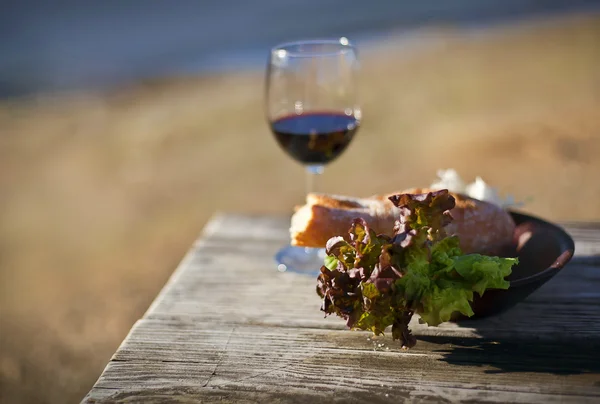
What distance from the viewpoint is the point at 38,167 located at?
6.35m

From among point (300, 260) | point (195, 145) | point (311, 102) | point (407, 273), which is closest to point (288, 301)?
point (300, 260)

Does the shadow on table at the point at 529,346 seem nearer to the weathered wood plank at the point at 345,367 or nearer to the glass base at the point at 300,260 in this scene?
the weathered wood plank at the point at 345,367

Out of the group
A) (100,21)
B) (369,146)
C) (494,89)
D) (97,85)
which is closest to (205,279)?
(369,146)

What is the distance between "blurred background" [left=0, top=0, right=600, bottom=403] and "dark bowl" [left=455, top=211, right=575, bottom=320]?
5.86 feet

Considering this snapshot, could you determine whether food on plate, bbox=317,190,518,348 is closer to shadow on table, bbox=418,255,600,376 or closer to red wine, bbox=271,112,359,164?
shadow on table, bbox=418,255,600,376

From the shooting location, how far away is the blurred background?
392 cm

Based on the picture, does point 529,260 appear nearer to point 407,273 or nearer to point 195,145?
point 407,273

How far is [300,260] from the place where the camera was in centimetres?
174

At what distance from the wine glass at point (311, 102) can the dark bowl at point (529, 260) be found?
471 millimetres

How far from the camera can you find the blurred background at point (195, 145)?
392cm

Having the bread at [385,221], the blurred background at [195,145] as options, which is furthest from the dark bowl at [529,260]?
the blurred background at [195,145]

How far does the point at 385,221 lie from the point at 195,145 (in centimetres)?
535

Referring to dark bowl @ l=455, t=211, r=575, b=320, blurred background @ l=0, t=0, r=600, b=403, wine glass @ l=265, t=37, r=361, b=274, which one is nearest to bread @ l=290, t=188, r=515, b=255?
dark bowl @ l=455, t=211, r=575, b=320

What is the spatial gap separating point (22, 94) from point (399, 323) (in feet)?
29.9
